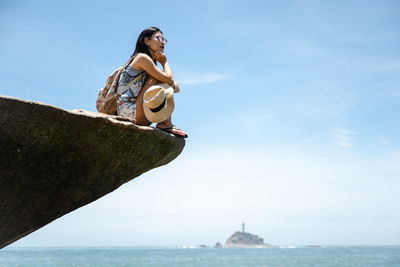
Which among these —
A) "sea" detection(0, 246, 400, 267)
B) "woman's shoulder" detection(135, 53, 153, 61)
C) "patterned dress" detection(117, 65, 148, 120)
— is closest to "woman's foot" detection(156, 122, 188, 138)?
"patterned dress" detection(117, 65, 148, 120)

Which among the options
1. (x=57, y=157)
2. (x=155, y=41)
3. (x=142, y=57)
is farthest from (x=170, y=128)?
(x=57, y=157)

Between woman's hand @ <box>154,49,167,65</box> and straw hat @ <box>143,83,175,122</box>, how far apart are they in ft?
1.56

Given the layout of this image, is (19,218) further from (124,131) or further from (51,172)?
(124,131)

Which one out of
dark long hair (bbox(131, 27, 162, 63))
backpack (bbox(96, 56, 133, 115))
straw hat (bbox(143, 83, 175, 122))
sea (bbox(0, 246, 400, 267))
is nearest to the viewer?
straw hat (bbox(143, 83, 175, 122))

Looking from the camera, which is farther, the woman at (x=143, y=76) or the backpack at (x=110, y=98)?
the backpack at (x=110, y=98)

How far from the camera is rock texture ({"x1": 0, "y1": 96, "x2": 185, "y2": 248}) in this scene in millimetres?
3723

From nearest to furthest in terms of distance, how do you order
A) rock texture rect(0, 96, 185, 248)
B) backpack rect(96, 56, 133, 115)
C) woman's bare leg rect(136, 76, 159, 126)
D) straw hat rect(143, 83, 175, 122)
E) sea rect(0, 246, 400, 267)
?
rock texture rect(0, 96, 185, 248) < straw hat rect(143, 83, 175, 122) < woman's bare leg rect(136, 76, 159, 126) < backpack rect(96, 56, 133, 115) < sea rect(0, 246, 400, 267)

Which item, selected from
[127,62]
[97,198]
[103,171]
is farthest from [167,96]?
[97,198]

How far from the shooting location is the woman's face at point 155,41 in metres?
4.93

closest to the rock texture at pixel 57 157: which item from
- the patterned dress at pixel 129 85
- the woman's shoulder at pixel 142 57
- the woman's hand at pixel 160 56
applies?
the patterned dress at pixel 129 85

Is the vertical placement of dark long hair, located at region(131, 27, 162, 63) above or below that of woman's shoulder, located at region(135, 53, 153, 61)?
above

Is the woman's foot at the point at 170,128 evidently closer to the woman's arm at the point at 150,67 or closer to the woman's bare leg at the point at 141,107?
the woman's bare leg at the point at 141,107

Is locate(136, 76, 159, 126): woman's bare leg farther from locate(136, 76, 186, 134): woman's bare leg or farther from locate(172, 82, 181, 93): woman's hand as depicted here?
locate(172, 82, 181, 93): woman's hand

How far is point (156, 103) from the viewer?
459cm
